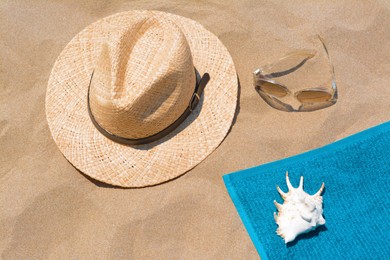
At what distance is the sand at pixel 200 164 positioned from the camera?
6.84ft

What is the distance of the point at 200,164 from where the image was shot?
216cm

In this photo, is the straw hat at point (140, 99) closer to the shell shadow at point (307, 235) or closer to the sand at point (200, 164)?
the sand at point (200, 164)

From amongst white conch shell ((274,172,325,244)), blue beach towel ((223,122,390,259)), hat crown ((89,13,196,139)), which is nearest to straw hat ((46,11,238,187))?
hat crown ((89,13,196,139))

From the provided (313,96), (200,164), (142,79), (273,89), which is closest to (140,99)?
(142,79)

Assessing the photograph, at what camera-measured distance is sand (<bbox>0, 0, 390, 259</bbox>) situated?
2.08 metres

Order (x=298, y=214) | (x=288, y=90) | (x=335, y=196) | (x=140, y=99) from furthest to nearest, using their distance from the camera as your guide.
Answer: (x=288, y=90), (x=335, y=196), (x=298, y=214), (x=140, y=99)

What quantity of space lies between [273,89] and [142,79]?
2.49ft

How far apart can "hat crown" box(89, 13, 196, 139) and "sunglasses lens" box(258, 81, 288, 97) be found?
19.7 inches

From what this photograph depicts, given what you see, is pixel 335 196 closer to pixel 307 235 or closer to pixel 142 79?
pixel 307 235

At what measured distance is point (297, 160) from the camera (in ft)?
7.06

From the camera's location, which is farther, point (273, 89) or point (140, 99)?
point (273, 89)

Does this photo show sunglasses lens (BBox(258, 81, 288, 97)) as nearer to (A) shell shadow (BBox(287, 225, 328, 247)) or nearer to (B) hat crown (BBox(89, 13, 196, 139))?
(B) hat crown (BBox(89, 13, 196, 139))

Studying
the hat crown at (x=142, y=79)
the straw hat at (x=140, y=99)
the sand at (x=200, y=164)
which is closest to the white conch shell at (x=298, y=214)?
the sand at (x=200, y=164)

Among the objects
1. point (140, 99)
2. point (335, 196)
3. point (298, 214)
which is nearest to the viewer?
point (140, 99)
